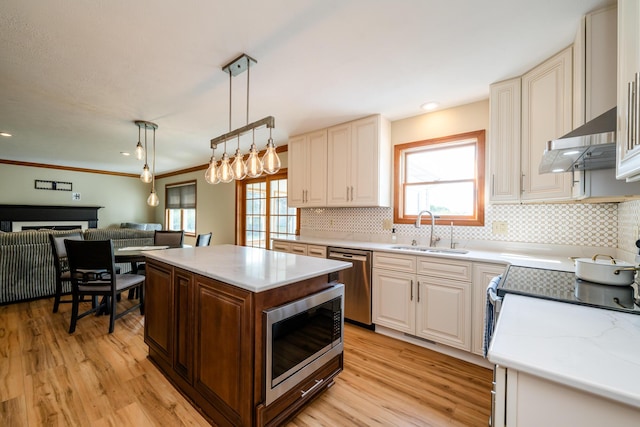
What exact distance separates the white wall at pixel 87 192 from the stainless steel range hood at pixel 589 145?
30.5 ft

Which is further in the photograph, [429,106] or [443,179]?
[443,179]

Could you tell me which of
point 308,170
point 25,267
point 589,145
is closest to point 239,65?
point 308,170

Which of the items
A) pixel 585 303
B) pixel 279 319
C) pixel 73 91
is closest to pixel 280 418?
pixel 279 319

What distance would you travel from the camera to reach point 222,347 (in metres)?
1.50

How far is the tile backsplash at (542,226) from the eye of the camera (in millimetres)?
2064

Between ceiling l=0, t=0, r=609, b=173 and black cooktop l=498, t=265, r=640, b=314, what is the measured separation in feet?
5.04

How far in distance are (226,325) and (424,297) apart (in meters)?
1.81

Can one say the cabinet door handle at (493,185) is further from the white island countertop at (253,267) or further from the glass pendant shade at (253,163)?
the glass pendant shade at (253,163)

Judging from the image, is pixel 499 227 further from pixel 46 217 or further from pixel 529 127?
pixel 46 217

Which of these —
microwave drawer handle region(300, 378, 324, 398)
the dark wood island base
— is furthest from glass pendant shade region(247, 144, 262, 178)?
microwave drawer handle region(300, 378, 324, 398)

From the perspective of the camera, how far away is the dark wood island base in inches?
54.2

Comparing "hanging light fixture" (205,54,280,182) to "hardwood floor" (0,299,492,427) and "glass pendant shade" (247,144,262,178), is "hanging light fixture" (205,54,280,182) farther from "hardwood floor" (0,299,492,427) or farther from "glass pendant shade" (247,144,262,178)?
"hardwood floor" (0,299,492,427)

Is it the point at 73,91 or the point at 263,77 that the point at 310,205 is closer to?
the point at 263,77

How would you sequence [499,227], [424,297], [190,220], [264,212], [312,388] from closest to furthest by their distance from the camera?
[312,388]
[424,297]
[499,227]
[264,212]
[190,220]
